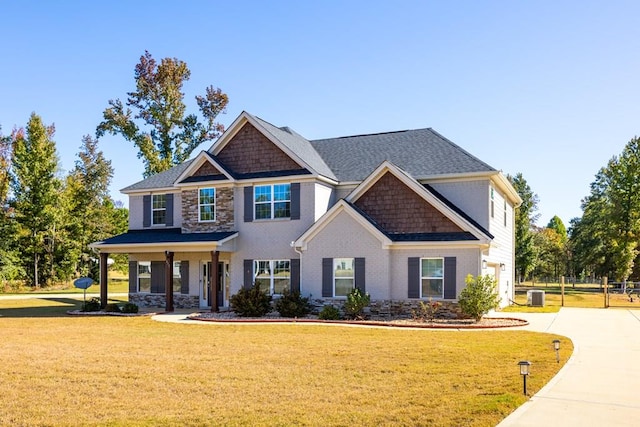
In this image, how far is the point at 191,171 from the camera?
28.1m

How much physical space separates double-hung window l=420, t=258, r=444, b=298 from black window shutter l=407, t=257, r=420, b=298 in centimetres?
15

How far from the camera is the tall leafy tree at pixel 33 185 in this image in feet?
153

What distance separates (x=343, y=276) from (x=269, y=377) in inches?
527

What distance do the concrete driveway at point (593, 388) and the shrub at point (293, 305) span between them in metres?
9.85

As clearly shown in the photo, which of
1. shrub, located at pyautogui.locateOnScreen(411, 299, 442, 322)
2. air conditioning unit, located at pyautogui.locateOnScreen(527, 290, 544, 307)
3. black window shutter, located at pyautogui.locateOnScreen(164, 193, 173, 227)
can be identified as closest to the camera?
shrub, located at pyautogui.locateOnScreen(411, 299, 442, 322)

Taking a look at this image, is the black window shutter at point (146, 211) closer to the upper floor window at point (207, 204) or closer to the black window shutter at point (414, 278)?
the upper floor window at point (207, 204)

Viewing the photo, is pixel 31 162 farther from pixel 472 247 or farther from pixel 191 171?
pixel 472 247

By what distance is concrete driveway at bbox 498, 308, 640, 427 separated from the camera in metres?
7.51

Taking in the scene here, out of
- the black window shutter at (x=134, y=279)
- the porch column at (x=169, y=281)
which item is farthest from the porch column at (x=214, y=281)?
the black window shutter at (x=134, y=279)

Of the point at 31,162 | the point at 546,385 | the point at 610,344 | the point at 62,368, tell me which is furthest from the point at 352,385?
the point at 31,162

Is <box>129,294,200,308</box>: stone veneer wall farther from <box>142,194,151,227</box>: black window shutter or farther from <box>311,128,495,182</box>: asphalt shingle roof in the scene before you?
<box>311,128,495,182</box>: asphalt shingle roof

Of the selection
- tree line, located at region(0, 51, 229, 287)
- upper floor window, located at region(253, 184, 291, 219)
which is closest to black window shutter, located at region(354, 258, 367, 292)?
upper floor window, located at region(253, 184, 291, 219)

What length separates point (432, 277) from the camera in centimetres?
2262

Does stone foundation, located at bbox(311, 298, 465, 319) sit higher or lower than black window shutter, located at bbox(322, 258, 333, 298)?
lower
